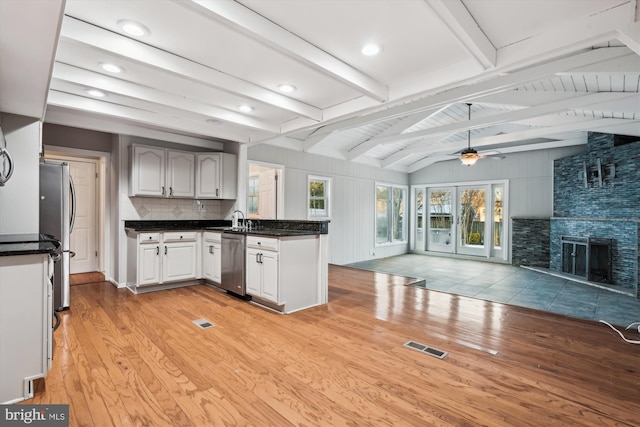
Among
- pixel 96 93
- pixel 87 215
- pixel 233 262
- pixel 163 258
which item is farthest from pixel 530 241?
pixel 87 215

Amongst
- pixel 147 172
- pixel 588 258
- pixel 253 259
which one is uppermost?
pixel 147 172

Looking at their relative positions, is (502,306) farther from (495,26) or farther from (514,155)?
(514,155)

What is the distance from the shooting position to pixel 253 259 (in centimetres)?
387

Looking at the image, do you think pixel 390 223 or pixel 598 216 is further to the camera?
pixel 390 223

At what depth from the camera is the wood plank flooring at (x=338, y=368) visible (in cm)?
177

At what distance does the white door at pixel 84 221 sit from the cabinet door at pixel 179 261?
2172 millimetres

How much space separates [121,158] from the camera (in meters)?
4.61

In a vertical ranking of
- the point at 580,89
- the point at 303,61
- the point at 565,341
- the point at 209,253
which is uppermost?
the point at 580,89

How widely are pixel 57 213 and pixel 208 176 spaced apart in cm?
206

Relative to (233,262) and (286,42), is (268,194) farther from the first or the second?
(286,42)

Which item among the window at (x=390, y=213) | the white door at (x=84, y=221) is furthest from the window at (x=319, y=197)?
the white door at (x=84, y=221)

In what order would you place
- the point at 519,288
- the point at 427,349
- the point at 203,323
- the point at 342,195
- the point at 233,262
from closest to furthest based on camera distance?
the point at 427,349, the point at 203,323, the point at 233,262, the point at 519,288, the point at 342,195

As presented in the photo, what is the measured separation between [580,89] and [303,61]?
392 cm

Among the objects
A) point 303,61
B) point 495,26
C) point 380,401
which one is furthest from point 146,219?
point 495,26
